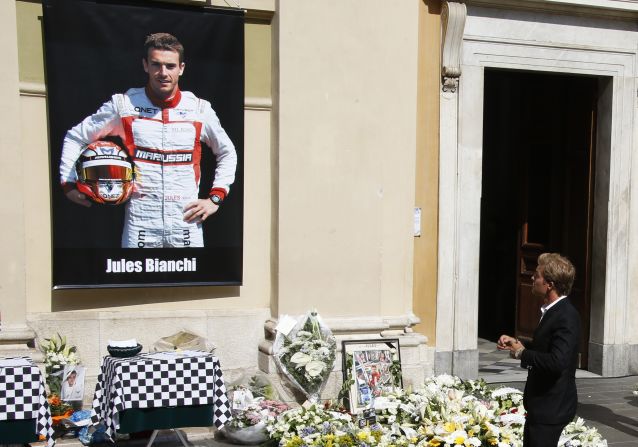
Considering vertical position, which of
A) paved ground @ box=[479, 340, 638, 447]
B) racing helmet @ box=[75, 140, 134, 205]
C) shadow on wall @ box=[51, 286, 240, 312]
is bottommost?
paved ground @ box=[479, 340, 638, 447]

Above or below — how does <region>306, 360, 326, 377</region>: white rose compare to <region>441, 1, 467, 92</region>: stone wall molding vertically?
below

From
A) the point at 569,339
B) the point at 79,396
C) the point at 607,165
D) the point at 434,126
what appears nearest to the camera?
the point at 569,339

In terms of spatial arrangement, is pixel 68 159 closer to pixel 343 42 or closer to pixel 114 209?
pixel 114 209

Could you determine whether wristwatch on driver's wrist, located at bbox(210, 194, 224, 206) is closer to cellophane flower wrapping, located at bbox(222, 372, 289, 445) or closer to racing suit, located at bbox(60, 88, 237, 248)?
racing suit, located at bbox(60, 88, 237, 248)

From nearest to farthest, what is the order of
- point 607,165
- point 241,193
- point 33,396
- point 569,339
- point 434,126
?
1. point 569,339
2. point 33,396
3. point 241,193
4. point 434,126
5. point 607,165

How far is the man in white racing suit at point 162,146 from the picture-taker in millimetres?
7773

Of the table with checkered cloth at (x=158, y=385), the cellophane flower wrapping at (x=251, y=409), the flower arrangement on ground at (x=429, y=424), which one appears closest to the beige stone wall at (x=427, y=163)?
the flower arrangement on ground at (x=429, y=424)

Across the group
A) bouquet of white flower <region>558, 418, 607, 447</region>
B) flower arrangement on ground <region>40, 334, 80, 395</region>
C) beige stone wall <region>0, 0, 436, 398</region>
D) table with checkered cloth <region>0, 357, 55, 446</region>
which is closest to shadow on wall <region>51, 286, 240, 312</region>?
beige stone wall <region>0, 0, 436, 398</region>

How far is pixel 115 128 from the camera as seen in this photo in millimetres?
7781

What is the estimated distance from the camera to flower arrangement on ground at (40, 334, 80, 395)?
24.1ft

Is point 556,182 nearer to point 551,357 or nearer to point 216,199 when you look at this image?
point 216,199

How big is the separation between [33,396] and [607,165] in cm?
715

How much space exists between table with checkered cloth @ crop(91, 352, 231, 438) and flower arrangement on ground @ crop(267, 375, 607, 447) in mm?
688

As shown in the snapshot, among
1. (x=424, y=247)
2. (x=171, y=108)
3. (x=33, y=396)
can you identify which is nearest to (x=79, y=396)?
(x=33, y=396)
